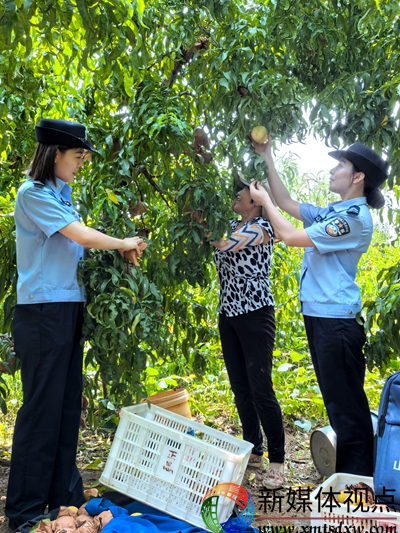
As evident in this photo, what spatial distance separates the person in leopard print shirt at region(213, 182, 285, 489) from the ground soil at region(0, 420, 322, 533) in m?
0.09

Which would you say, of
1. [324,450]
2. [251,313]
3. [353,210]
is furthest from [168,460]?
[353,210]

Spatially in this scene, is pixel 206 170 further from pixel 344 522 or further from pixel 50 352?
pixel 344 522

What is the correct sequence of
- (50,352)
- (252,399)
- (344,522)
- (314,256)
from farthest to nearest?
(252,399) → (314,256) → (50,352) → (344,522)

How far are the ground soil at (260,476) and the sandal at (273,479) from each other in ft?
0.09

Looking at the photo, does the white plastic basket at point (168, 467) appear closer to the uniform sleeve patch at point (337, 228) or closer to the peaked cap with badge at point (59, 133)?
the uniform sleeve patch at point (337, 228)

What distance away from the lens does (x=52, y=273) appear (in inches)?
87.9

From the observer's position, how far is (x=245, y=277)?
275cm

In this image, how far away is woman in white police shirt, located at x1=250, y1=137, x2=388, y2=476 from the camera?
7.66ft

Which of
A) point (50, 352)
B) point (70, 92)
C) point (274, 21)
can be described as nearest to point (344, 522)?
point (50, 352)

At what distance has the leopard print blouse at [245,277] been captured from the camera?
2719 mm

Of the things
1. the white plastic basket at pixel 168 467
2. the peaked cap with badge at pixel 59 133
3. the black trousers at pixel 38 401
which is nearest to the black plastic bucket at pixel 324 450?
the white plastic basket at pixel 168 467

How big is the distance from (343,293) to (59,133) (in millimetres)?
1277

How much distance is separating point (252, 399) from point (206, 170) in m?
1.17

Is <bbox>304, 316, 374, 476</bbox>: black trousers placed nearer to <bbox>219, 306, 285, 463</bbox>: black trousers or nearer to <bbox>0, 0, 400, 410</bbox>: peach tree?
<bbox>219, 306, 285, 463</bbox>: black trousers
